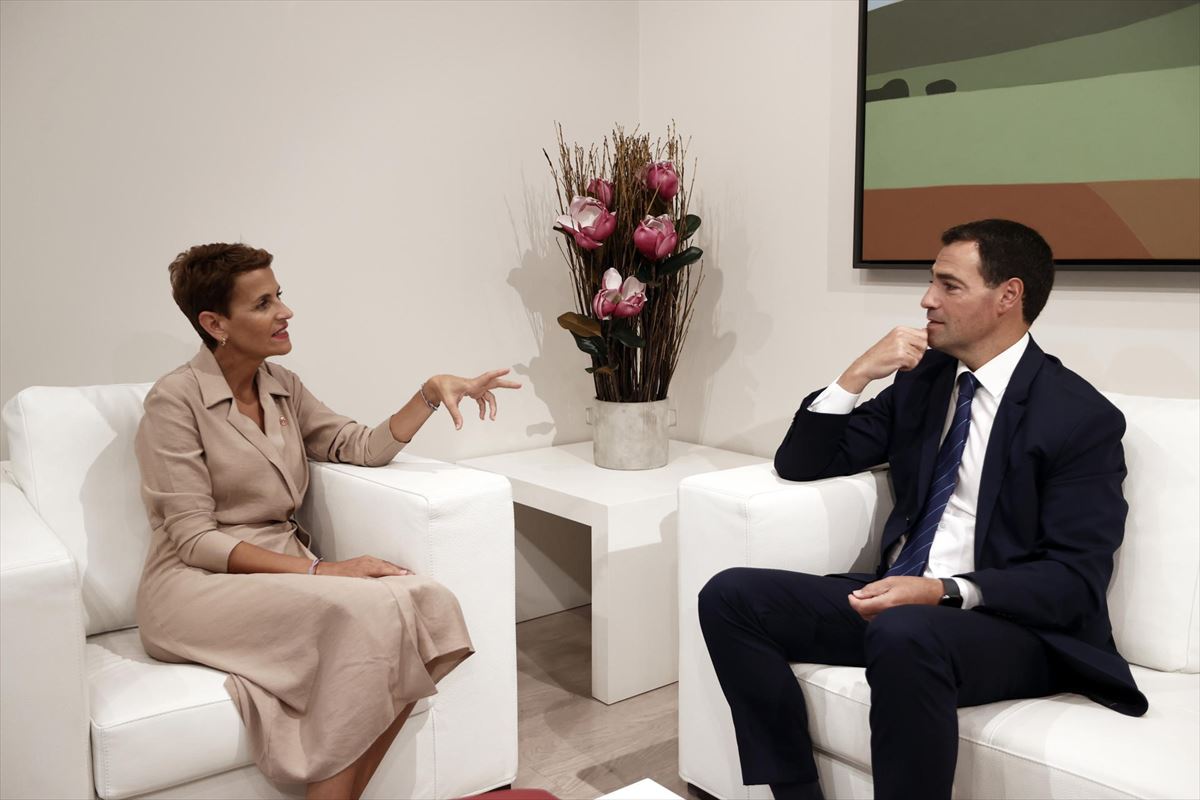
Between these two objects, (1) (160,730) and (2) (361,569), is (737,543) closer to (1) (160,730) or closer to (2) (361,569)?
(2) (361,569)

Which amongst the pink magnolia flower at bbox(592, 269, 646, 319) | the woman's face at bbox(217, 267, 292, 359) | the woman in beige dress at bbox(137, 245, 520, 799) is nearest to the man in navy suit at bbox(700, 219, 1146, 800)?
the woman in beige dress at bbox(137, 245, 520, 799)

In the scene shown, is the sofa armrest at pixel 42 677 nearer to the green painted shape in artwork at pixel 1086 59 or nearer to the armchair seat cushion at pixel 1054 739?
the armchair seat cushion at pixel 1054 739

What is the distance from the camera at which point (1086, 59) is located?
2227mm

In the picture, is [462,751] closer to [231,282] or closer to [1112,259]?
[231,282]

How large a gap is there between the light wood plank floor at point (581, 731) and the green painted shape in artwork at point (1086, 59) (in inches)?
67.3

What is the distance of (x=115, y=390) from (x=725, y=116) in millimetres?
1906

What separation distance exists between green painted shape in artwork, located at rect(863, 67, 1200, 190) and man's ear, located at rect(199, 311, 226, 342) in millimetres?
1642

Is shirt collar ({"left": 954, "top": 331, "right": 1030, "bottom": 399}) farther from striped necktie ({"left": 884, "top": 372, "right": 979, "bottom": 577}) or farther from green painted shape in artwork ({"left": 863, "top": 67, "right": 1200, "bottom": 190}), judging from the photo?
green painted shape in artwork ({"left": 863, "top": 67, "right": 1200, "bottom": 190})

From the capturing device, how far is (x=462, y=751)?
2123 mm

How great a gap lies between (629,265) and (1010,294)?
1.19 meters

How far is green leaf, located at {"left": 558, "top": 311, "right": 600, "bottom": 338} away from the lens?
2910 mm

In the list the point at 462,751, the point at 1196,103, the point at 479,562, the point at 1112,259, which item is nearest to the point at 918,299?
the point at 1112,259

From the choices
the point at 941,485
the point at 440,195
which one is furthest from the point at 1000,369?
the point at 440,195

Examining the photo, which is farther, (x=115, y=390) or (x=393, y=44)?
(x=393, y=44)
